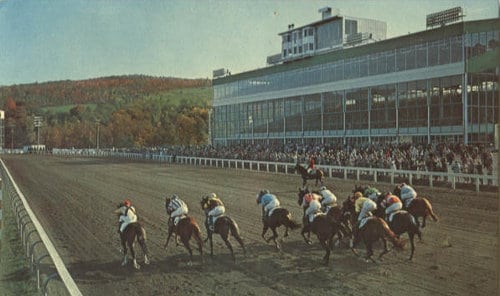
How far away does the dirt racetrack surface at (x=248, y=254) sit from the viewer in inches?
209

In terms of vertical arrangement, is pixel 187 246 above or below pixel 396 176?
below

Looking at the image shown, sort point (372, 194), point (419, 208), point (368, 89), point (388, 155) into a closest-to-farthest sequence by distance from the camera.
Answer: point (419, 208) → point (372, 194) → point (368, 89) → point (388, 155)

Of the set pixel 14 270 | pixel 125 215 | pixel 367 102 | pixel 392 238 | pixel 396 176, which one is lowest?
pixel 14 270

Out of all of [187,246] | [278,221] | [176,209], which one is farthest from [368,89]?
[187,246]

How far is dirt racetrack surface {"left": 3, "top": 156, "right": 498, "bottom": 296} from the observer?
530 cm

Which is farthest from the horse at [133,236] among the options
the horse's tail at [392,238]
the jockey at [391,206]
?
the jockey at [391,206]

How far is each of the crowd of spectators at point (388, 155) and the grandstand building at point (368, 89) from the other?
239 mm

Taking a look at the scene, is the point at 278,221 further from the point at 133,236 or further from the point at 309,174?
the point at 309,174

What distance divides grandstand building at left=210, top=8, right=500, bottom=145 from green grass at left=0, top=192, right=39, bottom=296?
3.99 metres

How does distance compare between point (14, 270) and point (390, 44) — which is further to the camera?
point (390, 44)

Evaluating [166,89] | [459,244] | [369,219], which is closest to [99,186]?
[166,89]

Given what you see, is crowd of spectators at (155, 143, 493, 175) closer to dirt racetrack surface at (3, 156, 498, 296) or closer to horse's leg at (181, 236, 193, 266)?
dirt racetrack surface at (3, 156, 498, 296)

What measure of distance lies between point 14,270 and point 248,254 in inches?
137

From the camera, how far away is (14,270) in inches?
279
